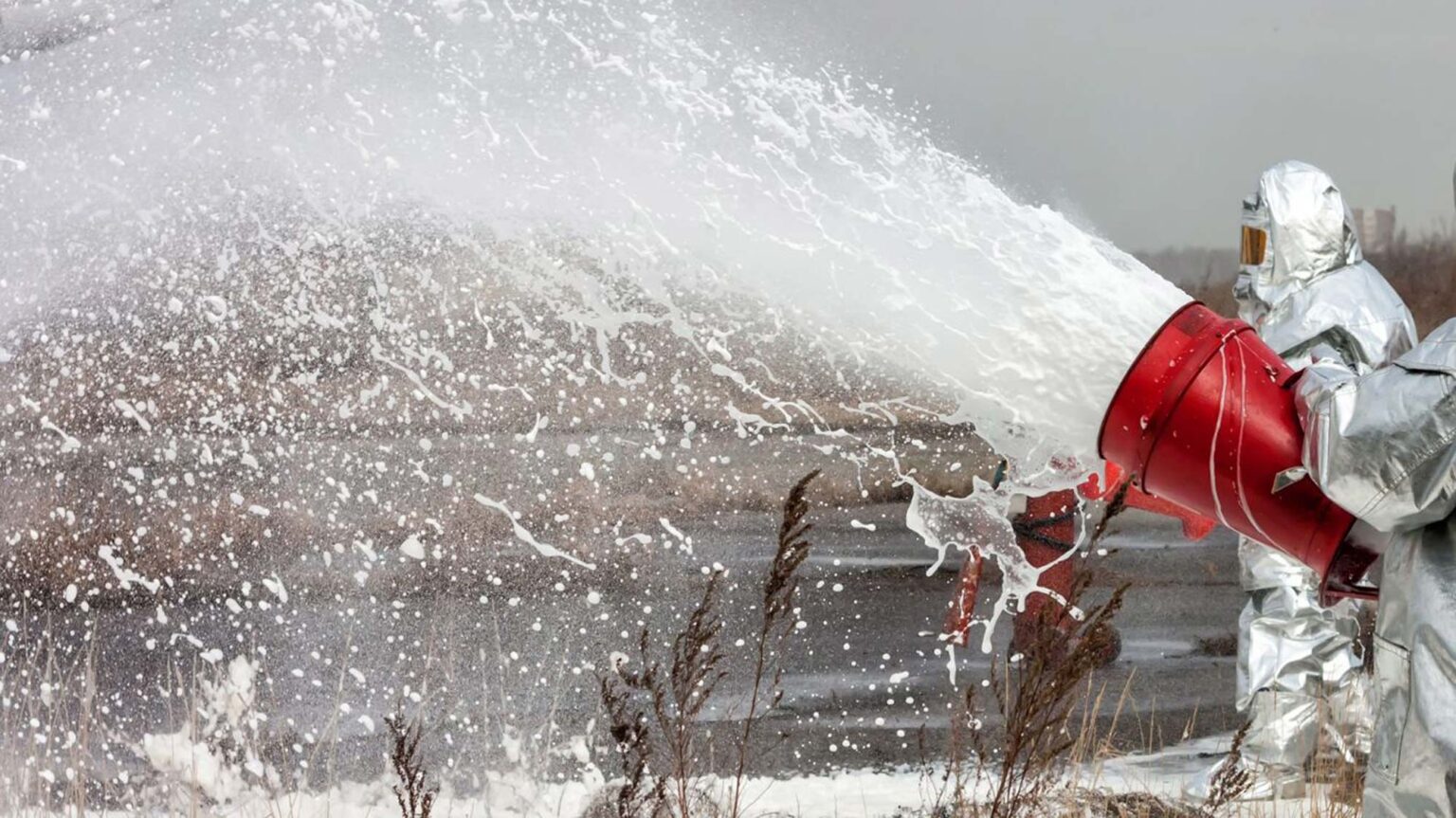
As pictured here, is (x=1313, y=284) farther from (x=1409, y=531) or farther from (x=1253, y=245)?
(x=1409, y=531)

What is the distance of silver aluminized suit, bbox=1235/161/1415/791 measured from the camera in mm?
3721

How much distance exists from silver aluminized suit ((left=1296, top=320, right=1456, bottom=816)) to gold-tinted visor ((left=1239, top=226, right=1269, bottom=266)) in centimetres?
249

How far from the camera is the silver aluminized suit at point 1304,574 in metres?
3.72

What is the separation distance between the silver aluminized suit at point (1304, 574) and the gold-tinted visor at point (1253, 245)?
0.04 m

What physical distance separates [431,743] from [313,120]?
2764 millimetres

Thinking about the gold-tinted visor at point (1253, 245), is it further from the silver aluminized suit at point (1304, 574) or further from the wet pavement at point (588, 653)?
the wet pavement at point (588, 653)

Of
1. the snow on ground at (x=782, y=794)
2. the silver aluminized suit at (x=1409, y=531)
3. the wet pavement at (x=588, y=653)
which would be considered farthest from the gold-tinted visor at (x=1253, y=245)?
the silver aluminized suit at (x=1409, y=531)

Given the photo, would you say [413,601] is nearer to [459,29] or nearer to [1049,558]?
[459,29]

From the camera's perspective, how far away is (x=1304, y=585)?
3787 millimetres

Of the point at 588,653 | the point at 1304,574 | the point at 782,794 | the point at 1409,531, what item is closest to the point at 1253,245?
the point at 1304,574

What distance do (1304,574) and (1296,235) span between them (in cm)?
94

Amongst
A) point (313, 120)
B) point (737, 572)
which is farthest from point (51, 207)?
point (737, 572)

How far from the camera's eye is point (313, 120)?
5934mm

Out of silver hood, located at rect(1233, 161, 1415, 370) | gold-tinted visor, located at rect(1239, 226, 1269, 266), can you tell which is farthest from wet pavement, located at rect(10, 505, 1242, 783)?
gold-tinted visor, located at rect(1239, 226, 1269, 266)
